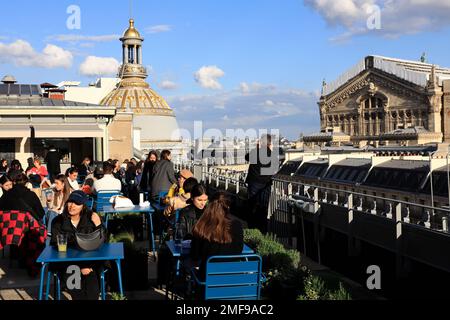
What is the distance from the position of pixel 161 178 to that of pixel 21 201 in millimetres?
3176

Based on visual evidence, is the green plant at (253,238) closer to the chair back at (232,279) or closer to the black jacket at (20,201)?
the chair back at (232,279)

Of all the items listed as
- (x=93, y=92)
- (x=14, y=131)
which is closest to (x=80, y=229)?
(x=14, y=131)

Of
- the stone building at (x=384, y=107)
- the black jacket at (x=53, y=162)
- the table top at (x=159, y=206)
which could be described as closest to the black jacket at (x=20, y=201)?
the table top at (x=159, y=206)

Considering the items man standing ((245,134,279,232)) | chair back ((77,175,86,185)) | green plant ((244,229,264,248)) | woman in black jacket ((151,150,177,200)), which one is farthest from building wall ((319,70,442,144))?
green plant ((244,229,264,248))

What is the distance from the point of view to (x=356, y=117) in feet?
346

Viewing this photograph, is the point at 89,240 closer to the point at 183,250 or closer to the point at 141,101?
the point at 183,250

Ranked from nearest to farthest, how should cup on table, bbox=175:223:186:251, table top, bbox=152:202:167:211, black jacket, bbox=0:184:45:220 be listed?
cup on table, bbox=175:223:186:251
black jacket, bbox=0:184:45:220
table top, bbox=152:202:167:211

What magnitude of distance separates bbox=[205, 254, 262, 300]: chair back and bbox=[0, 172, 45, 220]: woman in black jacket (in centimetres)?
415

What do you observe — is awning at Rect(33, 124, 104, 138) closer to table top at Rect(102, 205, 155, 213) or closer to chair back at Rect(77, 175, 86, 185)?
chair back at Rect(77, 175, 86, 185)

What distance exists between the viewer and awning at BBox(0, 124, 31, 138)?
2198 centimetres

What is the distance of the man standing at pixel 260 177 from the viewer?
9883 millimetres

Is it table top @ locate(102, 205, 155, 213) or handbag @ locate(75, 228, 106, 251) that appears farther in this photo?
table top @ locate(102, 205, 155, 213)
